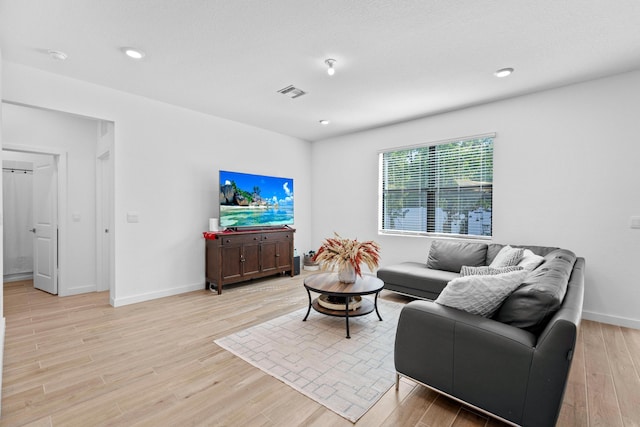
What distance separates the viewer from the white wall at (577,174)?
9.99 feet

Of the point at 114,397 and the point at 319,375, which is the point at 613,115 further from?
the point at 114,397

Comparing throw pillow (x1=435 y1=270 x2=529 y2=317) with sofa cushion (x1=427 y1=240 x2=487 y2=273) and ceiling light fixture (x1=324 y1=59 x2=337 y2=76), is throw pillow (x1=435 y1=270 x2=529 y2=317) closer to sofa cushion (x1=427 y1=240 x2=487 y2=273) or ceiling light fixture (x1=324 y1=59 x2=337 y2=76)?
sofa cushion (x1=427 y1=240 x2=487 y2=273)

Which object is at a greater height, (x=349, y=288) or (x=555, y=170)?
(x=555, y=170)

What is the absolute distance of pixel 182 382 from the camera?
2.04 meters

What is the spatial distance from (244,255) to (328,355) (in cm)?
242

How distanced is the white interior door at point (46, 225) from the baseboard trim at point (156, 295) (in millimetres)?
1313

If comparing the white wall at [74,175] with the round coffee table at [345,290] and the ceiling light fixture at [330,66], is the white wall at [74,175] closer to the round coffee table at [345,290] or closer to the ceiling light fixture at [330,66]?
the round coffee table at [345,290]

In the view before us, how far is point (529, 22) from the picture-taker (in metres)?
2.23

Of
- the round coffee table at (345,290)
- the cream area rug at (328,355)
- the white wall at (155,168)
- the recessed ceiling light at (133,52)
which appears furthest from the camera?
the white wall at (155,168)

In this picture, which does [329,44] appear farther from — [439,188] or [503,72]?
[439,188]

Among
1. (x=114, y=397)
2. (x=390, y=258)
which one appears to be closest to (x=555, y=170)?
(x=390, y=258)

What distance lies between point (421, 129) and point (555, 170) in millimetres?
1809

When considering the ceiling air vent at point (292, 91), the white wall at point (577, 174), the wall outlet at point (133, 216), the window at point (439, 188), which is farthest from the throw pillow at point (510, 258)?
the wall outlet at point (133, 216)

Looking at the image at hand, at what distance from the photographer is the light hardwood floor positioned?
1.70m
